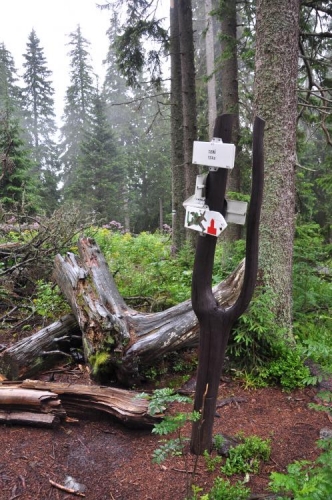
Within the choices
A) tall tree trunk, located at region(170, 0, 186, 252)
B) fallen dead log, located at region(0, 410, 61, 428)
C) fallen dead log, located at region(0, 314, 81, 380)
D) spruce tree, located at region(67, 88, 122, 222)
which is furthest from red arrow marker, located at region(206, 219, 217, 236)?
spruce tree, located at region(67, 88, 122, 222)

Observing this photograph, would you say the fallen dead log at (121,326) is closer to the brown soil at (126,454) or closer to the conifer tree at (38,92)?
the brown soil at (126,454)

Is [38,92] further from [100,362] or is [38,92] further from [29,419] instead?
[29,419]

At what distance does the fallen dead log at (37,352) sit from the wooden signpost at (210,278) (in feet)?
7.28

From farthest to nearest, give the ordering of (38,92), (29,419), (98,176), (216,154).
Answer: (38,92) → (98,176) → (29,419) → (216,154)

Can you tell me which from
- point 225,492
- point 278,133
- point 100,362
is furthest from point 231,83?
point 225,492

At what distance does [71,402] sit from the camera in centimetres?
326

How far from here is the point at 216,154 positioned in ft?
7.21

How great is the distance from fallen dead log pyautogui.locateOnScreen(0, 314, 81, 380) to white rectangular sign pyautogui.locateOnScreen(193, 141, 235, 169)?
3035 millimetres

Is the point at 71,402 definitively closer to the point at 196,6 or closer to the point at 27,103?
the point at 196,6

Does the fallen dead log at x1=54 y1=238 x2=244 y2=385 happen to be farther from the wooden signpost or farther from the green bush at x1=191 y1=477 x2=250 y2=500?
the green bush at x1=191 y1=477 x2=250 y2=500

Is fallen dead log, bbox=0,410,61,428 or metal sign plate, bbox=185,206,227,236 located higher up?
metal sign plate, bbox=185,206,227,236

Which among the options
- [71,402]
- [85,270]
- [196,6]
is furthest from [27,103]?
[71,402]

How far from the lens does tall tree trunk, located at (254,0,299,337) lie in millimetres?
4055

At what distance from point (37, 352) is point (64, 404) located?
39.4 inches
